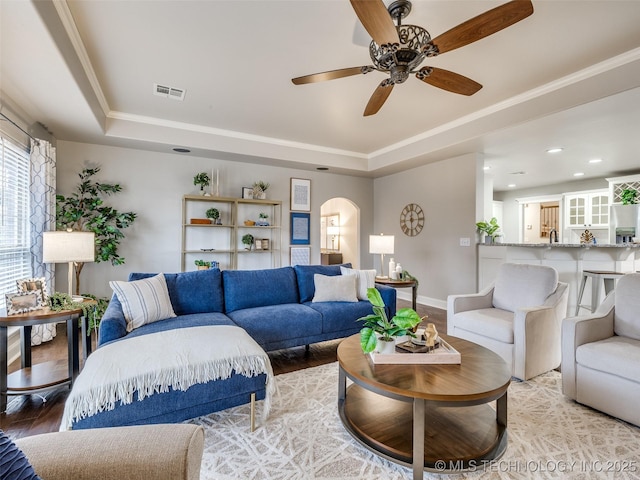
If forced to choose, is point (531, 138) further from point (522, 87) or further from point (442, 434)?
point (442, 434)

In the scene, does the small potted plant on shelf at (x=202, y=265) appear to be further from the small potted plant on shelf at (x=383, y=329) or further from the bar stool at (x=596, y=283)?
the bar stool at (x=596, y=283)

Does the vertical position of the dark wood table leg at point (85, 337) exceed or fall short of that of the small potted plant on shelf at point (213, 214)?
it falls short

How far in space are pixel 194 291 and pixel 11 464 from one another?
235cm

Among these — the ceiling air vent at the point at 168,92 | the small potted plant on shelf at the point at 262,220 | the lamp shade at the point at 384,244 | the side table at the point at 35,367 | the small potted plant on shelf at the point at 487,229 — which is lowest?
the side table at the point at 35,367

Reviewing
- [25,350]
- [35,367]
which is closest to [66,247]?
[25,350]

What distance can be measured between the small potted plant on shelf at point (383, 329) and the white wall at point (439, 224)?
11.4 ft

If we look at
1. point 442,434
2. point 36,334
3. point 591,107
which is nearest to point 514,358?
point 442,434

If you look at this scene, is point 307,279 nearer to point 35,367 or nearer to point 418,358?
point 418,358

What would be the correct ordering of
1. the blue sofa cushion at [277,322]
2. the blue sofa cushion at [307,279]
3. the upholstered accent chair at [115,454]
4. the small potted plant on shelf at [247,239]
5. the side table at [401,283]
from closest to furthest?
the upholstered accent chair at [115,454] < the blue sofa cushion at [277,322] < the blue sofa cushion at [307,279] < the side table at [401,283] < the small potted plant on shelf at [247,239]

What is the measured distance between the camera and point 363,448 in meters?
1.72

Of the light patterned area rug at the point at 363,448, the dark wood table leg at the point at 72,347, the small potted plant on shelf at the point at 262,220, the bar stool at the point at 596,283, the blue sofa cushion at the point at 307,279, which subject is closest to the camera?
the light patterned area rug at the point at 363,448

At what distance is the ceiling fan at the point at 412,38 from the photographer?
1.61m

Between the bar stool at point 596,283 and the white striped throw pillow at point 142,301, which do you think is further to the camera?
the bar stool at point 596,283

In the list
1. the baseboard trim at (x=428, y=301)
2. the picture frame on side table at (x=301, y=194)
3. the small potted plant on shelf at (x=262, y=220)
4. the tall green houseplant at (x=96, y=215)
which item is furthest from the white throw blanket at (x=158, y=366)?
the baseboard trim at (x=428, y=301)
